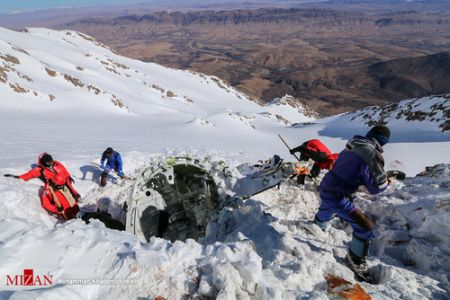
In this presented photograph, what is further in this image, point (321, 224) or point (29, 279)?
point (321, 224)

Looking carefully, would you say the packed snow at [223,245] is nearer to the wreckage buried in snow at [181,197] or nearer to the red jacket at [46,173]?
the red jacket at [46,173]

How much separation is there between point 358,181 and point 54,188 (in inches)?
210

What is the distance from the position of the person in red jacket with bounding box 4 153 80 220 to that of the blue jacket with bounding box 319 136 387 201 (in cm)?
472

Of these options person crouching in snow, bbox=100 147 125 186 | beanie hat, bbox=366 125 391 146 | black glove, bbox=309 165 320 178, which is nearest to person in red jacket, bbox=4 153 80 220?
person crouching in snow, bbox=100 147 125 186

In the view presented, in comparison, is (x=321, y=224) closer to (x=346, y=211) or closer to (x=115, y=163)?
(x=346, y=211)

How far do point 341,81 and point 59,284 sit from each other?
13017 cm

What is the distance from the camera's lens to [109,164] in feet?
28.7

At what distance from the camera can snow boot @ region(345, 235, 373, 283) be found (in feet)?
14.2

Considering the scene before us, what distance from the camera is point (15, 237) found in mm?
3768

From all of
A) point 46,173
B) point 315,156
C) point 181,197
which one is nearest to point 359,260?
point 315,156

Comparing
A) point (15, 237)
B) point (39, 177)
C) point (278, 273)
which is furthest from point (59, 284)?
point (39, 177)

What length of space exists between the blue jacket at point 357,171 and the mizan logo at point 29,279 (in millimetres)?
3389

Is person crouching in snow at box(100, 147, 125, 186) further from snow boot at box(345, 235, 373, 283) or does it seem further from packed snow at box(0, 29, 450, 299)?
snow boot at box(345, 235, 373, 283)

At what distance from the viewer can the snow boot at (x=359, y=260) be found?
4336mm
